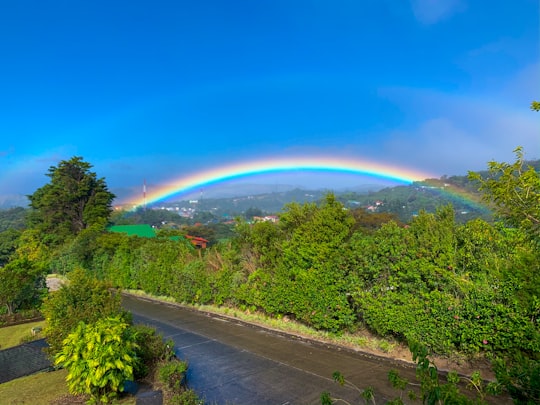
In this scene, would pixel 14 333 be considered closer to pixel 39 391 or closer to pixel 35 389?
pixel 35 389

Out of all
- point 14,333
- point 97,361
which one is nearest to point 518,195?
point 97,361

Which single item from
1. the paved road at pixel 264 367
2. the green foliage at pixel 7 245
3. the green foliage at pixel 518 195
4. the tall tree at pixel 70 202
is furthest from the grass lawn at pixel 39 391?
the green foliage at pixel 7 245

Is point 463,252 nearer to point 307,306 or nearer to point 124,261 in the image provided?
point 307,306

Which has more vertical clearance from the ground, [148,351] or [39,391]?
[148,351]

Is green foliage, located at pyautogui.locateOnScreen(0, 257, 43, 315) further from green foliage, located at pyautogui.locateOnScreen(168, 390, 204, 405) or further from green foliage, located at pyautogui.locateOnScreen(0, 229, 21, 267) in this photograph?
green foliage, located at pyautogui.locateOnScreen(0, 229, 21, 267)

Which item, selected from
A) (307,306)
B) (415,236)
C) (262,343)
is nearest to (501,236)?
(415,236)
